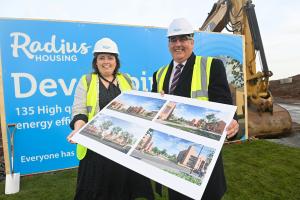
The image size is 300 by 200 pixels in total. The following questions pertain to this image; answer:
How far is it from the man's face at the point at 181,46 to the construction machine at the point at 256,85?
222 inches

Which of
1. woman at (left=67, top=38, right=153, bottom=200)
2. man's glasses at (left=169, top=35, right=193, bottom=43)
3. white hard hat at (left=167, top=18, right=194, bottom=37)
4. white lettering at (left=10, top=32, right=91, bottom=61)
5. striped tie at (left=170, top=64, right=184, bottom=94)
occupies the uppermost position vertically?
white hard hat at (left=167, top=18, right=194, bottom=37)

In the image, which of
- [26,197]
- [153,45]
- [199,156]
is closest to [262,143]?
[153,45]

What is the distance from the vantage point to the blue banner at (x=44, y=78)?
4.35m

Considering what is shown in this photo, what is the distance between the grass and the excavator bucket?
1.46 metres

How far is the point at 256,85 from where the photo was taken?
745cm

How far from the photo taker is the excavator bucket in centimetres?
698

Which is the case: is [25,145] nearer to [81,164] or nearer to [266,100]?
[81,164]

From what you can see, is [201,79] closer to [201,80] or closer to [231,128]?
[201,80]

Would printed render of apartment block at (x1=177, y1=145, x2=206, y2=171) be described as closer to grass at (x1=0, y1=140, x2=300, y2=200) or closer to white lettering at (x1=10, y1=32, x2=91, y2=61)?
grass at (x1=0, y1=140, x2=300, y2=200)

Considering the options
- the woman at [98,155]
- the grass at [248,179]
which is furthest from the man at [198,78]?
the grass at [248,179]

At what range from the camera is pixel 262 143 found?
6.18m

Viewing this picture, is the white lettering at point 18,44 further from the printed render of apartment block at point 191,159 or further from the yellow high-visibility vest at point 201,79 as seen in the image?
the printed render of apartment block at point 191,159

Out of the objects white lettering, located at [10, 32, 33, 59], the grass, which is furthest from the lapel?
white lettering, located at [10, 32, 33, 59]

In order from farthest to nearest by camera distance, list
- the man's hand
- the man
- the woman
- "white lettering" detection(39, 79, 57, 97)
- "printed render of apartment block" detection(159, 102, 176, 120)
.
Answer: "white lettering" detection(39, 79, 57, 97)
the woman
the man
"printed render of apartment block" detection(159, 102, 176, 120)
the man's hand
